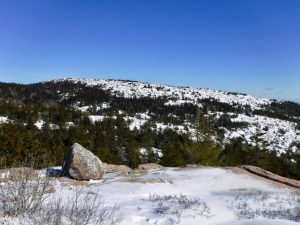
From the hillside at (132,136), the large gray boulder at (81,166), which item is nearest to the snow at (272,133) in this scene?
the hillside at (132,136)

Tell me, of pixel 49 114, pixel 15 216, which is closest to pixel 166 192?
pixel 15 216

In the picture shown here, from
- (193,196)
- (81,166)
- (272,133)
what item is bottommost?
(193,196)

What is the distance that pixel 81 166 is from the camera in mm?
18484

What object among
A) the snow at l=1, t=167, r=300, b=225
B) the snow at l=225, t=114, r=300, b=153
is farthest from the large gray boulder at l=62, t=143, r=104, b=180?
the snow at l=225, t=114, r=300, b=153

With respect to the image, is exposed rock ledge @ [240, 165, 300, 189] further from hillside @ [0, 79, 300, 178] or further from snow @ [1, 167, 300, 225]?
hillside @ [0, 79, 300, 178]

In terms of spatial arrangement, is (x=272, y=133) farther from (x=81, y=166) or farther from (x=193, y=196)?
(x=193, y=196)

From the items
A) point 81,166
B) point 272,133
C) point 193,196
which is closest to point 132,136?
point 81,166

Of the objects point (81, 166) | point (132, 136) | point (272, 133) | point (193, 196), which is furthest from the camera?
point (272, 133)

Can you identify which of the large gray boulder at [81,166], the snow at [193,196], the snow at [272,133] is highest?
the snow at [272,133]

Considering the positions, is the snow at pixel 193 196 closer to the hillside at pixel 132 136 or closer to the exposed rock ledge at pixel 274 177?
the exposed rock ledge at pixel 274 177

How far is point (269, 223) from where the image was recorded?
8.53m

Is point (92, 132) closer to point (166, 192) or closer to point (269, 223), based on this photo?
point (166, 192)

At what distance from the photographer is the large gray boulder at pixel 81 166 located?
18.4m

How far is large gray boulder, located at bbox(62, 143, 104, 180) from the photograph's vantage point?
60.4ft
